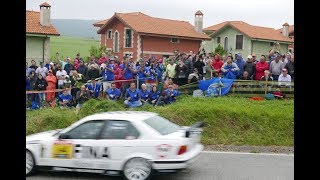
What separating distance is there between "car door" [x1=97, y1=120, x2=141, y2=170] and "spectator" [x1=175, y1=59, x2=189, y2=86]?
335 inches

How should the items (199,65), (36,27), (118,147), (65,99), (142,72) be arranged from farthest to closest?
1. (36,27)
2. (142,72)
3. (199,65)
4. (65,99)
5. (118,147)

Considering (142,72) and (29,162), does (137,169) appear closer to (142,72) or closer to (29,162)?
(29,162)

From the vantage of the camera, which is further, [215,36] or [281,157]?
[215,36]

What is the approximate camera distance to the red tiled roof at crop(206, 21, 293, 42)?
62.1 m

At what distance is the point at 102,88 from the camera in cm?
1700

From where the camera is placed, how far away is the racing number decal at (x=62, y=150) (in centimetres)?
895

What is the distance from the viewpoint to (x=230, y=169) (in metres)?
10.0

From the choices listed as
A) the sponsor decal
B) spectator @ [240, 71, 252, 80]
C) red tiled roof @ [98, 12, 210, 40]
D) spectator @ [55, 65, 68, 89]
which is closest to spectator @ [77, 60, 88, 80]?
spectator @ [55, 65, 68, 89]

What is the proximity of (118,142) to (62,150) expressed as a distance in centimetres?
119

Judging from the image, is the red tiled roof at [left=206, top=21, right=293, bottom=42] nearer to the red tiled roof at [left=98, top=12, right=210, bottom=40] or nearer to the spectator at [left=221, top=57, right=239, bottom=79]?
the red tiled roof at [left=98, top=12, right=210, bottom=40]

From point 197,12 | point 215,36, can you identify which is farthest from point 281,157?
point 215,36

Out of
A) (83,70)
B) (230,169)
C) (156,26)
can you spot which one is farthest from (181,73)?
(156,26)
